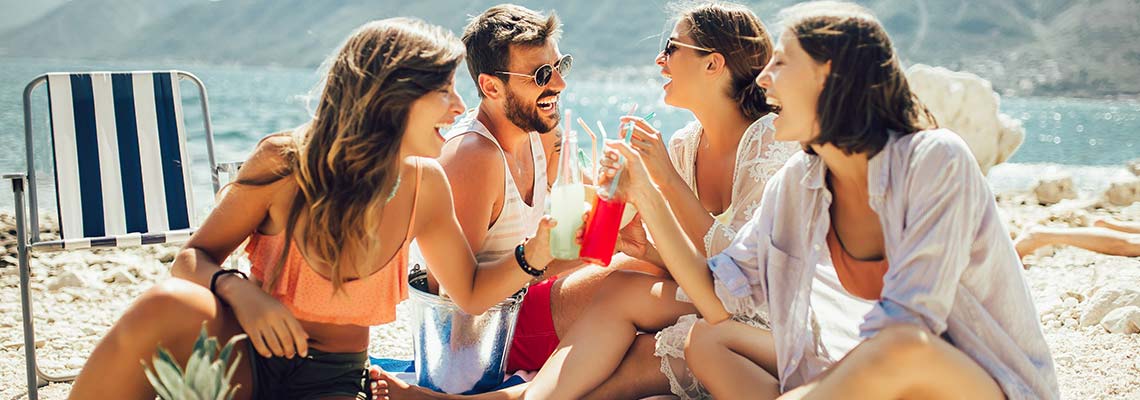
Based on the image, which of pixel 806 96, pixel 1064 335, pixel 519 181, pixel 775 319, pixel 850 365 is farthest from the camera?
pixel 1064 335

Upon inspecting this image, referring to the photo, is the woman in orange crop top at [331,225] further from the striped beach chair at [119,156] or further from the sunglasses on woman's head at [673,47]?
the striped beach chair at [119,156]

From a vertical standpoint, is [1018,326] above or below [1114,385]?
above

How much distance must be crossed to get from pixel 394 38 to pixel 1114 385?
105 inches

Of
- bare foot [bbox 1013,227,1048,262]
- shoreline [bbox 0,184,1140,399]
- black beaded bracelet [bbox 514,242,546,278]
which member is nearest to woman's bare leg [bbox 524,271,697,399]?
black beaded bracelet [bbox 514,242,546,278]

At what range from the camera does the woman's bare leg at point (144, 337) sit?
2324mm

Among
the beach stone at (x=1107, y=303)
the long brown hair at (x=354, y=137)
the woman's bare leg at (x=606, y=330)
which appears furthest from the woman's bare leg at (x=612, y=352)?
the beach stone at (x=1107, y=303)

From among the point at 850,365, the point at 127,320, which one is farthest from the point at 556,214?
the point at 127,320

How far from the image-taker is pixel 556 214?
2.66 m

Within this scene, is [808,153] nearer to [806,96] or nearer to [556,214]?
[806,96]

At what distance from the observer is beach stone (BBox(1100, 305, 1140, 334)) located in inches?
152

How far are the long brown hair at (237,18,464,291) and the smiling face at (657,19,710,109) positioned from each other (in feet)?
3.58

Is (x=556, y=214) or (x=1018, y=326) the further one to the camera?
(x=556, y=214)

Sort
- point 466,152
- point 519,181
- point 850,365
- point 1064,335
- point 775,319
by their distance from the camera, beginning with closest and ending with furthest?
point 850,365 < point 775,319 < point 466,152 < point 519,181 < point 1064,335

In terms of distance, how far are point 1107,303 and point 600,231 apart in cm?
260
